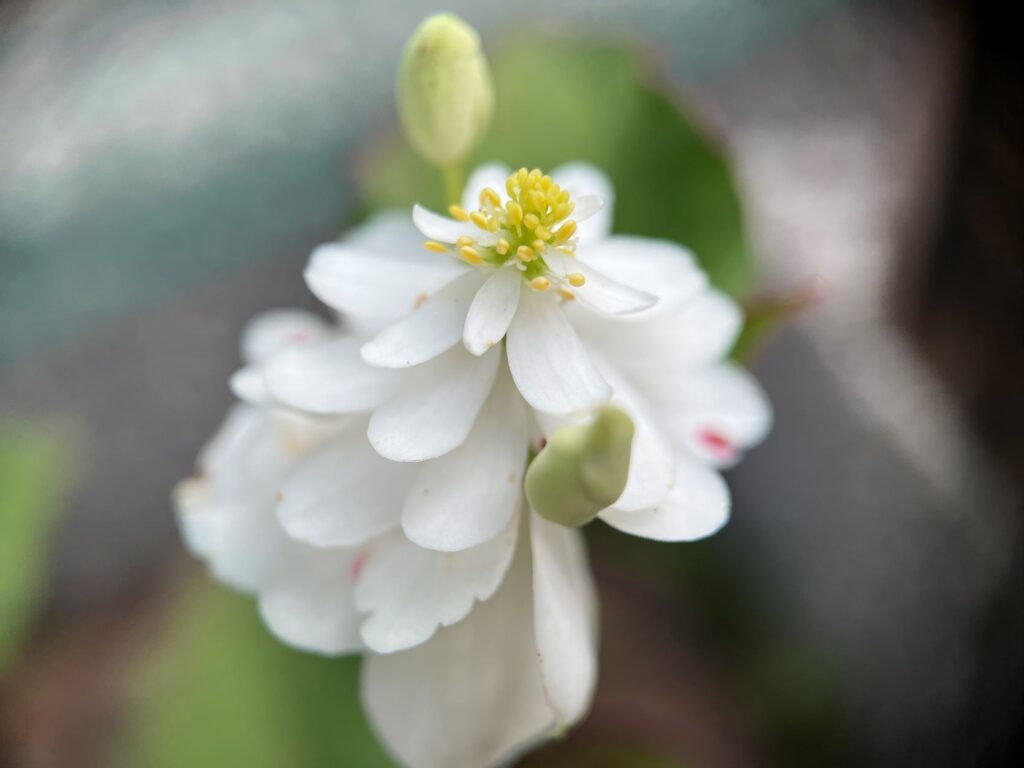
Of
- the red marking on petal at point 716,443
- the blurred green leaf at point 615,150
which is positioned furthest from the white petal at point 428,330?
the blurred green leaf at point 615,150

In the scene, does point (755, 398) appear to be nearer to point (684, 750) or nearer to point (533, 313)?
point (533, 313)

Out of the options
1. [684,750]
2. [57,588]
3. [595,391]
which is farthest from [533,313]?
[57,588]

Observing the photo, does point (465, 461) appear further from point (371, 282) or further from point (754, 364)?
point (754, 364)

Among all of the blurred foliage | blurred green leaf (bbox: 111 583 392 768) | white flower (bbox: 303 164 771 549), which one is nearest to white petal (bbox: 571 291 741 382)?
white flower (bbox: 303 164 771 549)

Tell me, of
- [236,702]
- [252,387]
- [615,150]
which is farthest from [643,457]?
[236,702]

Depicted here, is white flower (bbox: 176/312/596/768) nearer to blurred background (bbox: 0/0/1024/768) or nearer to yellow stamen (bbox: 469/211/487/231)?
yellow stamen (bbox: 469/211/487/231)
